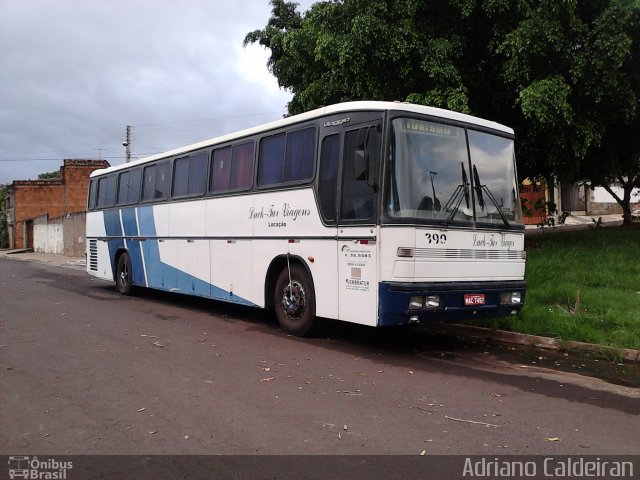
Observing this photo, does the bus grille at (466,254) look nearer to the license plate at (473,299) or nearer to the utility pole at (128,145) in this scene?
the license plate at (473,299)

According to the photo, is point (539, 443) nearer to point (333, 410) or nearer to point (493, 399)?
point (493, 399)

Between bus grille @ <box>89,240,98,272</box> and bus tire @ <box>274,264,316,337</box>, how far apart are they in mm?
8810

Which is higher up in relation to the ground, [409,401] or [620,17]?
[620,17]

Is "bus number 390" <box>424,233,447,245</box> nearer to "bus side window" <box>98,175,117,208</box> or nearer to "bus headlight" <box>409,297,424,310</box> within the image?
"bus headlight" <box>409,297,424,310</box>

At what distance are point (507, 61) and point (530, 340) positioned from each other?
19.9ft

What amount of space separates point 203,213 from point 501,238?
552 cm

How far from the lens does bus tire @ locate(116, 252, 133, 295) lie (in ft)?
45.7

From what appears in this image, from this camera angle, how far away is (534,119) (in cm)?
1161

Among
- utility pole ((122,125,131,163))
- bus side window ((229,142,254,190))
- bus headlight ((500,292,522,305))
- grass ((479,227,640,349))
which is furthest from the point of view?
utility pole ((122,125,131,163))

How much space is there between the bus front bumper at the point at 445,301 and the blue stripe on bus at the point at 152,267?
13.2 feet

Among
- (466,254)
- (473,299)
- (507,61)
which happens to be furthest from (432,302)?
(507,61)

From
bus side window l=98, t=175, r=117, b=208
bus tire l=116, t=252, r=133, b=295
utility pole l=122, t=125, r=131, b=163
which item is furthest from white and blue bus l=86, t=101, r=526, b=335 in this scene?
utility pole l=122, t=125, r=131, b=163

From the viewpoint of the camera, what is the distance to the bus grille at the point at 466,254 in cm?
691

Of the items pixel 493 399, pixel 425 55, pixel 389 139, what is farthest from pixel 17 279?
pixel 493 399
